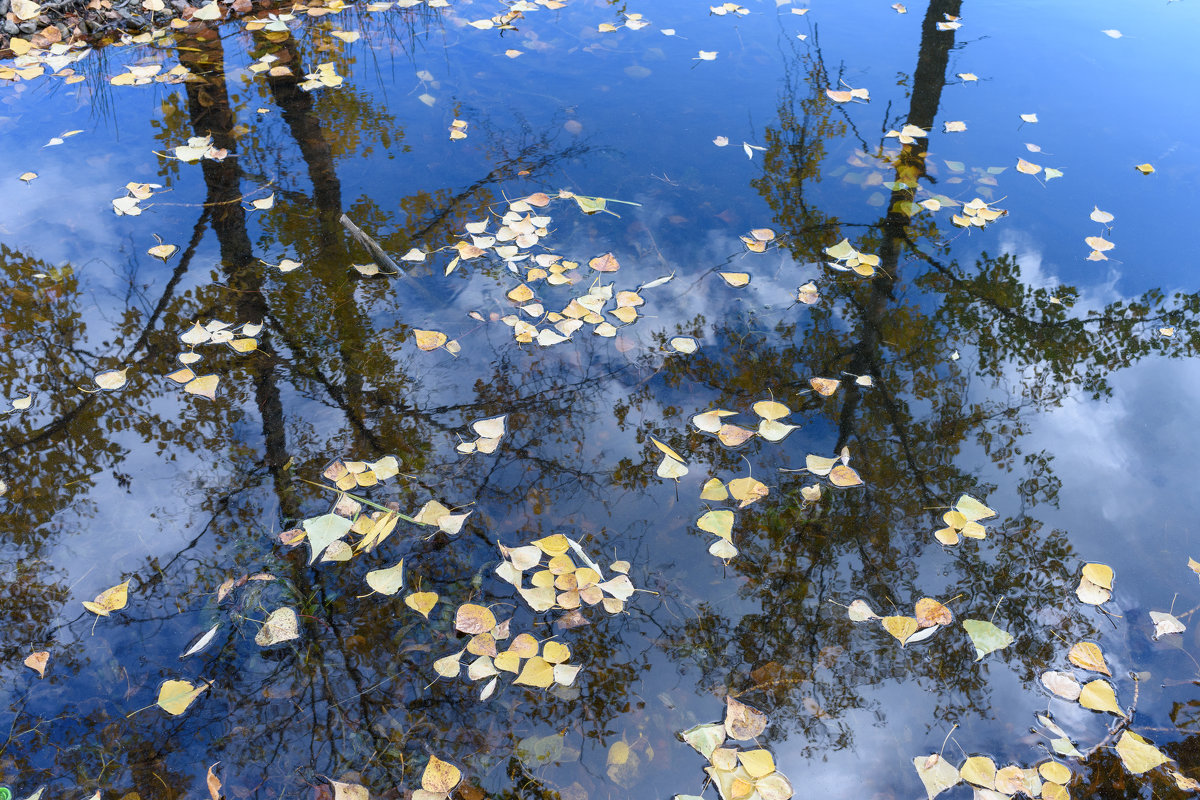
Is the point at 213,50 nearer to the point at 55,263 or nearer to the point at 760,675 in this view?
the point at 55,263

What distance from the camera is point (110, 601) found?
194cm

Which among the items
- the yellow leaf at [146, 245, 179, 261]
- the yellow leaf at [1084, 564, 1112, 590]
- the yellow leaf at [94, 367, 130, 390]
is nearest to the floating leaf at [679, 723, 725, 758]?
the yellow leaf at [1084, 564, 1112, 590]

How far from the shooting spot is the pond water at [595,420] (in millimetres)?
1725

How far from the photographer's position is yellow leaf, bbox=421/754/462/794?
1.61 m

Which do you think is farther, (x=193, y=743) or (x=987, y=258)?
(x=987, y=258)

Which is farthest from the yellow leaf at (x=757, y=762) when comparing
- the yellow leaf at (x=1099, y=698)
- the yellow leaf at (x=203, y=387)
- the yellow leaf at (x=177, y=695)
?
the yellow leaf at (x=203, y=387)

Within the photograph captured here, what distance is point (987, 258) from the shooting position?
307 cm

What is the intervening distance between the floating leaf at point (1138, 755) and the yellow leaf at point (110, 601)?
8.55ft

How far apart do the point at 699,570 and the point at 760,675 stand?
0.33m

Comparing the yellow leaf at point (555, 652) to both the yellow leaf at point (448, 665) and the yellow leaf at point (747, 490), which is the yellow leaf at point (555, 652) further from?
the yellow leaf at point (747, 490)

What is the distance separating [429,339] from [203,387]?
0.82m

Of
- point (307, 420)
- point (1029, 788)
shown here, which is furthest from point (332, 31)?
point (1029, 788)

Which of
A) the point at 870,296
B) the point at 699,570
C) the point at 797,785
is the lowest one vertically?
the point at 797,785

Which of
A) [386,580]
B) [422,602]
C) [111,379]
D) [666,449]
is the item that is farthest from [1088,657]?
[111,379]
